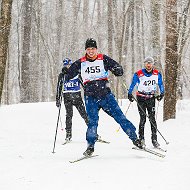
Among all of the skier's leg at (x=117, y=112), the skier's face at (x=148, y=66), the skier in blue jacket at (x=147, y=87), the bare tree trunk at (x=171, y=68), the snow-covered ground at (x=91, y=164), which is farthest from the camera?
the bare tree trunk at (x=171, y=68)

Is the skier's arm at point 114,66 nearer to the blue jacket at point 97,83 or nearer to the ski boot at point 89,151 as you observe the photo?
the blue jacket at point 97,83

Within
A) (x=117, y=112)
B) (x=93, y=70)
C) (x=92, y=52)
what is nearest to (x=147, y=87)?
(x=117, y=112)

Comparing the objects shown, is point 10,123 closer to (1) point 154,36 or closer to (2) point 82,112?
(2) point 82,112

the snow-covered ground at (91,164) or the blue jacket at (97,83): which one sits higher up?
the blue jacket at (97,83)

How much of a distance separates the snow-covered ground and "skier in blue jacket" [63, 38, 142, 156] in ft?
1.68

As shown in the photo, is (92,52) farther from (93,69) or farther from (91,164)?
(91,164)

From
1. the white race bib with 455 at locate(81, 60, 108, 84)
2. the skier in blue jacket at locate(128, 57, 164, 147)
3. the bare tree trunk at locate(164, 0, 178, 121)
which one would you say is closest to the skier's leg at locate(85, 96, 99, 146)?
the white race bib with 455 at locate(81, 60, 108, 84)

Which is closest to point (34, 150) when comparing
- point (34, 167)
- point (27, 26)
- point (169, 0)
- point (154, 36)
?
point (34, 167)

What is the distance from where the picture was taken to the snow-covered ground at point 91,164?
5.58 m

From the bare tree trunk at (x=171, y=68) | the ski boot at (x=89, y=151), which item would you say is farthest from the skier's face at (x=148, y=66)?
the bare tree trunk at (x=171, y=68)

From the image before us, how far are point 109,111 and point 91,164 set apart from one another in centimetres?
110

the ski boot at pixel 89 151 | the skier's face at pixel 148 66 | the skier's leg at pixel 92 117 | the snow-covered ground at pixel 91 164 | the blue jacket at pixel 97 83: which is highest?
the skier's face at pixel 148 66

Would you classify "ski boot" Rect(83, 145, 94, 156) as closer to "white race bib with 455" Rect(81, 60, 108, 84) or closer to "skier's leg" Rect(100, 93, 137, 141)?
"skier's leg" Rect(100, 93, 137, 141)

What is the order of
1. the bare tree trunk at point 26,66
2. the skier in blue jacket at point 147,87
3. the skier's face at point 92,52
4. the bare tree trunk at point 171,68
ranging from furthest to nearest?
the bare tree trunk at point 26,66 → the bare tree trunk at point 171,68 → the skier in blue jacket at point 147,87 → the skier's face at point 92,52
